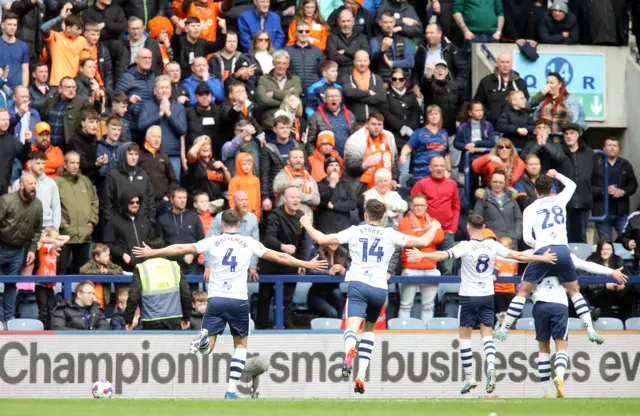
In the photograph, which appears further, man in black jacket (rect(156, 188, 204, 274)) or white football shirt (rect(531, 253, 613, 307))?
man in black jacket (rect(156, 188, 204, 274))

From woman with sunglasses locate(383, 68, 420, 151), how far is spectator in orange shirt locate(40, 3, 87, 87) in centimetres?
467

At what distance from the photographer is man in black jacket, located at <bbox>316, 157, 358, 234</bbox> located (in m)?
18.4

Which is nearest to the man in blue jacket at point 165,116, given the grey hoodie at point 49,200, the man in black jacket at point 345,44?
the grey hoodie at point 49,200

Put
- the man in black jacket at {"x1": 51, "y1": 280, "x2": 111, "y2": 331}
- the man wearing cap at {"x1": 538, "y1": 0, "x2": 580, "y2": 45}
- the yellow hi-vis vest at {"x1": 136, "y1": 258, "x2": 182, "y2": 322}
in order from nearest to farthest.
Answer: the yellow hi-vis vest at {"x1": 136, "y1": 258, "x2": 182, "y2": 322}, the man in black jacket at {"x1": 51, "y1": 280, "x2": 111, "y2": 331}, the man wearing cap at {"x1": 538, "y1": 0, "x2": 580, "y2": 45}

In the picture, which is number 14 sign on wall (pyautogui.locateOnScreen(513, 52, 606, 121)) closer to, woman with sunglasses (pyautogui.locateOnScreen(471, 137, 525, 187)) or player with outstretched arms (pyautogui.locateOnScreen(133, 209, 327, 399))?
woman with sunglasses (pyautogui.locateOnScreen(471, 137, 525, 187))

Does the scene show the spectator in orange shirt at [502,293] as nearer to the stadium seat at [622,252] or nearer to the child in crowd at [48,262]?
the stadium seat at [622,252]

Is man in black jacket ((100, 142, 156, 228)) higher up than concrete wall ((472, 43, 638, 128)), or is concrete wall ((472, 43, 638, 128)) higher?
concrete wall ((472, 43, 638, 128))

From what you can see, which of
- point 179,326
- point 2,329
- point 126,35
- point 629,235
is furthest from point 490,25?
point 2,329

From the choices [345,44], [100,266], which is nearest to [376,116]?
[345,44]

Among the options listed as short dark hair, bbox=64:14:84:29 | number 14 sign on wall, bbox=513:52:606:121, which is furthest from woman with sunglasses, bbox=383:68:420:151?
short dark hair, bbox=64:14:84:29

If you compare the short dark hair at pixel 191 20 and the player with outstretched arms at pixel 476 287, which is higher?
the short dark hair at pixel 191 20

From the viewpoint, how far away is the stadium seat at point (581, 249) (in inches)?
773

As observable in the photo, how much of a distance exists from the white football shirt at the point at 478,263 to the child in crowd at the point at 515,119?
4.99m

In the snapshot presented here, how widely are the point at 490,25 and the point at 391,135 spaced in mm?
4352
